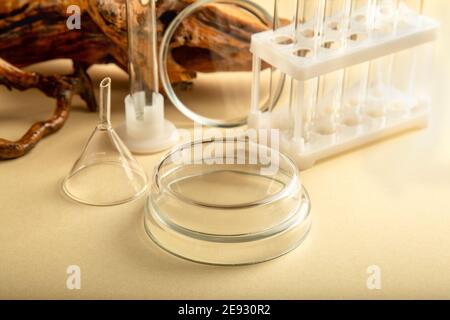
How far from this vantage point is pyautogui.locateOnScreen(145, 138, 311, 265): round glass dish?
0.88 metres

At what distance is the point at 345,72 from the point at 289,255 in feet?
0.96

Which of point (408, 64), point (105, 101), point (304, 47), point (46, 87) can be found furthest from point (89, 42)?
point (408, 64)

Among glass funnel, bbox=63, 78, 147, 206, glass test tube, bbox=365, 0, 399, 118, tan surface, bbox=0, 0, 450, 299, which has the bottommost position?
tan surface, bbox=0, 0, 450, 299

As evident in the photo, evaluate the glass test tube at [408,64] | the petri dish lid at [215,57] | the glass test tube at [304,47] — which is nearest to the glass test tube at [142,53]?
the petri dish lid at [215,57]

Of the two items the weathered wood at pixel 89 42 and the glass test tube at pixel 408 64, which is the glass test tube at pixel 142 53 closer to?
the weathered wood at pixel 89 42

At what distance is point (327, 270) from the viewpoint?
2.84ft

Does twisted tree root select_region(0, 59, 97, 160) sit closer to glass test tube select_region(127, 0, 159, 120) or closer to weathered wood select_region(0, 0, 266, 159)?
weathered wood select_region(0, 0, 266, 159)

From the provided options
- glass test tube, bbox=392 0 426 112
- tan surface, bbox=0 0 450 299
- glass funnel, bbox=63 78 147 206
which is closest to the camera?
tan surface, bbox=0 0 450 299

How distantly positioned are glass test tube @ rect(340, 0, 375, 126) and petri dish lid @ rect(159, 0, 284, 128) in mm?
90

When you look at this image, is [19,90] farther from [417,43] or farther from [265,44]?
[417,43]

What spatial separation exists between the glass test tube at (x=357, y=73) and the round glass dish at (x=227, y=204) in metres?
0.15

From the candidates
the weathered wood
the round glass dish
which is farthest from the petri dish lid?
the round glass dish

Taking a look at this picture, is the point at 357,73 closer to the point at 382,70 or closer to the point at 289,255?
the point at 382,70

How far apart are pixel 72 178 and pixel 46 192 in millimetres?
34
